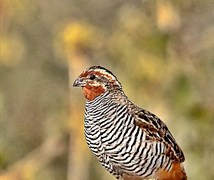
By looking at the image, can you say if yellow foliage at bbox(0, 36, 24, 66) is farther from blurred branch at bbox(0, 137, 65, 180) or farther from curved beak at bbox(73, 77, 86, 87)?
curved beak at bbox(73, 77, 86, 87)

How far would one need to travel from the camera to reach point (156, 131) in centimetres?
952

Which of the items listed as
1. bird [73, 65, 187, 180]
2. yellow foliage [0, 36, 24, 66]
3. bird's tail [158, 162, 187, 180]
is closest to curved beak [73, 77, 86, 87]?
bird [73, 65, 187, 180]

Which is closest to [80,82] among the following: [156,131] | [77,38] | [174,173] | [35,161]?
[156,131]

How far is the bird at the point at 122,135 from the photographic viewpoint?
9.20m

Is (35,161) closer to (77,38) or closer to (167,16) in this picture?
(77,38)

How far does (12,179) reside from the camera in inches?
631

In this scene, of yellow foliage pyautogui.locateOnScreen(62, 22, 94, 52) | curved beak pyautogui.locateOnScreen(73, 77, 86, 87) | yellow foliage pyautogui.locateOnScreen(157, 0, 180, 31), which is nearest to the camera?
curved beak pyautogui.locateOnScreen(73, 77, 86, 87)

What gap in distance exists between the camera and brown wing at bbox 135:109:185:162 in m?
9.44

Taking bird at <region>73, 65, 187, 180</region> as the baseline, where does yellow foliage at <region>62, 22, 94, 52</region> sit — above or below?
above

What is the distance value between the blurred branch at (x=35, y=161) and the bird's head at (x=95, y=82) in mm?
6075

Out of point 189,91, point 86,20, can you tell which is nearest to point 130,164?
point 189,91

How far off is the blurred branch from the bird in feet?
19.8

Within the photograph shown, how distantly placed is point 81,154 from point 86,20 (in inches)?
159

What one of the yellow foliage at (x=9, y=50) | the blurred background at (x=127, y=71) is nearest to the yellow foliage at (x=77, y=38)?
the blurred background at (x=127, y=71)
